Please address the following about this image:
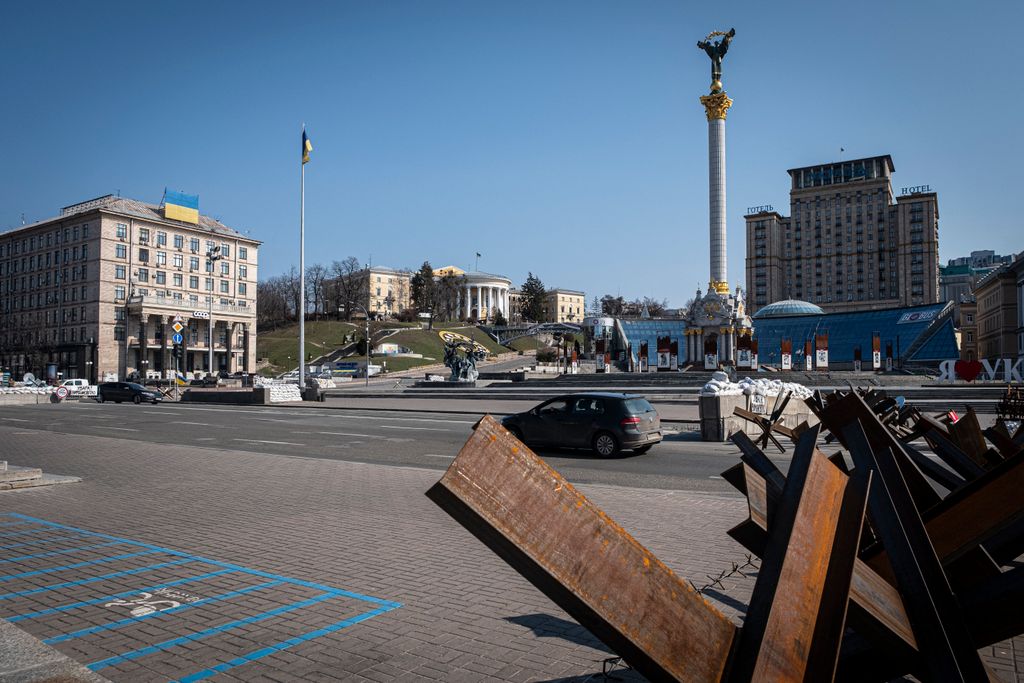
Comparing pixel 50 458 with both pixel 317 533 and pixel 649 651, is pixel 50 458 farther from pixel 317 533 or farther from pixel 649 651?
pixel 649 651

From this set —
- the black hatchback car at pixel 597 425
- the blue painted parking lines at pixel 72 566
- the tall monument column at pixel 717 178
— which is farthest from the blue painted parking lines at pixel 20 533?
the tall monument column at pixel 717 178

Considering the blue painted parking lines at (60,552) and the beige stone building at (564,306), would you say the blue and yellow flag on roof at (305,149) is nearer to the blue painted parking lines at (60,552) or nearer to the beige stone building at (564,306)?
the blue painted parking lines at (60,552)

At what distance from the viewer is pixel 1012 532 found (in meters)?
2.56

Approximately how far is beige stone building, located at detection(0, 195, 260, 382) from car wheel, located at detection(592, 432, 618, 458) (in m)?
74.8

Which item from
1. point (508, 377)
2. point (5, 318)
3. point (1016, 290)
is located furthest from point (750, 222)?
point (5, 318)

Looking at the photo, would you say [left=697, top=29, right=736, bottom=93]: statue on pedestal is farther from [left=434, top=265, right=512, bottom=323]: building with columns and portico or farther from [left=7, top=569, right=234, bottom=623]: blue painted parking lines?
[left=434, top=265, right=512, bottom=323]: building with columns and portico

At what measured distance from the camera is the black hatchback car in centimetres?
1580

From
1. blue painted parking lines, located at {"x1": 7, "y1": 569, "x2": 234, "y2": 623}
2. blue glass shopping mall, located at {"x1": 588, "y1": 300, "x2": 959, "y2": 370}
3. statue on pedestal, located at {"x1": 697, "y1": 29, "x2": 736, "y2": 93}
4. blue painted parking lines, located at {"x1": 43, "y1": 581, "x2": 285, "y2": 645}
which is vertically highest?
statue on pedestal, located at {"x1": 697, "y1": 29, "x2": 736, "y2": 93}

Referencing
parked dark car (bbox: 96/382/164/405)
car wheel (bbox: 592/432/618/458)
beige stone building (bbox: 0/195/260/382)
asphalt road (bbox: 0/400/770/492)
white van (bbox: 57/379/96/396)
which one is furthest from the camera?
beige stone building (bbox: 0/195/260/382)

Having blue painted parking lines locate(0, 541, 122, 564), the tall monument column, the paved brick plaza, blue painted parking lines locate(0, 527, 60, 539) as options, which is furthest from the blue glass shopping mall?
blue painted parking lines locate(0, 541, 122, 564)

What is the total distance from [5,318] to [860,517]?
114 m

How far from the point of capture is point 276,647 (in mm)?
4688

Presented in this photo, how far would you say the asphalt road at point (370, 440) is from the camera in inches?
534

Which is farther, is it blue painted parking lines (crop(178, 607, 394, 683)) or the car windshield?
the car windshield
